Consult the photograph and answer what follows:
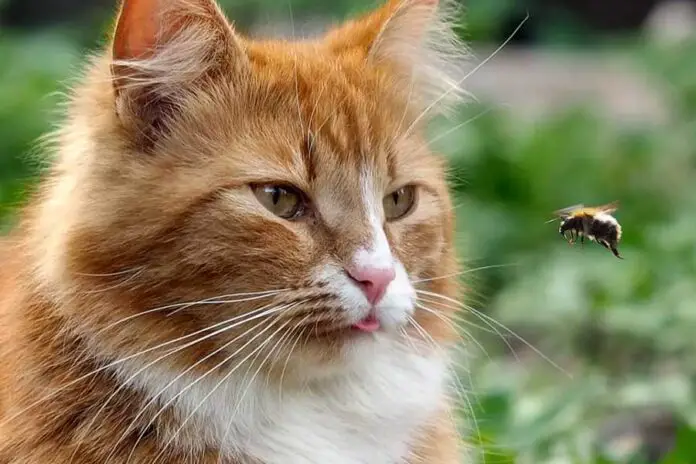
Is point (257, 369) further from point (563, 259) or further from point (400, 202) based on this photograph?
point (563, 259)

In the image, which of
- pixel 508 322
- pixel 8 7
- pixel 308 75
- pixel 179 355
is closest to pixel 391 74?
pixel 308 75

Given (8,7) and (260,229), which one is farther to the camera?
(8,7)

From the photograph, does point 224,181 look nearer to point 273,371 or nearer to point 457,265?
point 273,371

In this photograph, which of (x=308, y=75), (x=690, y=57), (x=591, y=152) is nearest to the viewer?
(x=308, y=75)

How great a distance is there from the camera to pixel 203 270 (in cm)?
182

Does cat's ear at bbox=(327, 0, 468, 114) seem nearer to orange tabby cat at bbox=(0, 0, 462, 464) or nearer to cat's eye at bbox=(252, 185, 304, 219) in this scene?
orange tabby cat at bbox=(0, 0, 462, 464)

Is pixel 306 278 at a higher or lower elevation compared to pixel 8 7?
lower

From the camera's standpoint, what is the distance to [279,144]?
1.90 metres

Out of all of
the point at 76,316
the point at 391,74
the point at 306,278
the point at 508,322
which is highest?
the point at 508,322

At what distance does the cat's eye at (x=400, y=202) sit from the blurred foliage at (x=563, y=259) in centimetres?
28

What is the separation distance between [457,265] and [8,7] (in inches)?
264

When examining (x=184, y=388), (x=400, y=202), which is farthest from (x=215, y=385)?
(x=400, y=202)

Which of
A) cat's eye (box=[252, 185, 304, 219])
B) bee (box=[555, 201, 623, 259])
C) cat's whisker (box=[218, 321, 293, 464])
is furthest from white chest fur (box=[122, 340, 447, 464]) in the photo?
bee (box=[555, 201, 623, 259])

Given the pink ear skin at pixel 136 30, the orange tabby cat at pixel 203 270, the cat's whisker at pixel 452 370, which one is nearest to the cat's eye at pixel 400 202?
the orange tabby cat at pixel 203 270
